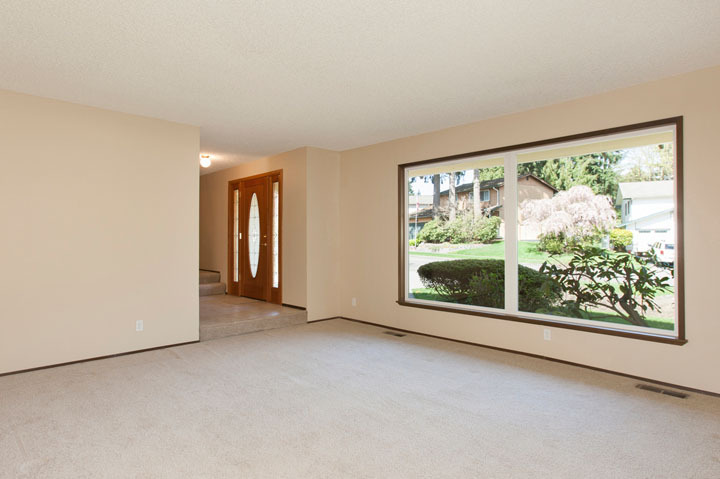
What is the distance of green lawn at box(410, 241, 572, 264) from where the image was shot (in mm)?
4484

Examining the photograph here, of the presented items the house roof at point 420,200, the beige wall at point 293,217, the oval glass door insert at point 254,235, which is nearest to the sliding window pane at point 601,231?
the house roof at point 420,200

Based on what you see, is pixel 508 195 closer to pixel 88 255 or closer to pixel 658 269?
pixel 658 269

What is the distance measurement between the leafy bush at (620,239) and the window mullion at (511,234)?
955 millimetres

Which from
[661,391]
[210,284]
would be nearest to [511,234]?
[661,391]

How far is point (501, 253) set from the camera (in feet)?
15.7

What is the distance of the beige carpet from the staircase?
352 cm

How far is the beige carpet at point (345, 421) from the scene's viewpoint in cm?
229

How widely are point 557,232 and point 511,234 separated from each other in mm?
484

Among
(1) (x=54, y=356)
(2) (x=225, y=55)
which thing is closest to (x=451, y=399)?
(2) (x=225, y=55)

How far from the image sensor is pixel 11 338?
382 cm

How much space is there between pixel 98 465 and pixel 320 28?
3003 millimetres

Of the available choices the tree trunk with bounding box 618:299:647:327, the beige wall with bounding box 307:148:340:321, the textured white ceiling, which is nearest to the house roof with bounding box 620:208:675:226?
the tree trunk with bounding box 618:299:647:327

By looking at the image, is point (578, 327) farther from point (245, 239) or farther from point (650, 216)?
point (245, 239)

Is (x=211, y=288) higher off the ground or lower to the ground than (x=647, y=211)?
lower
